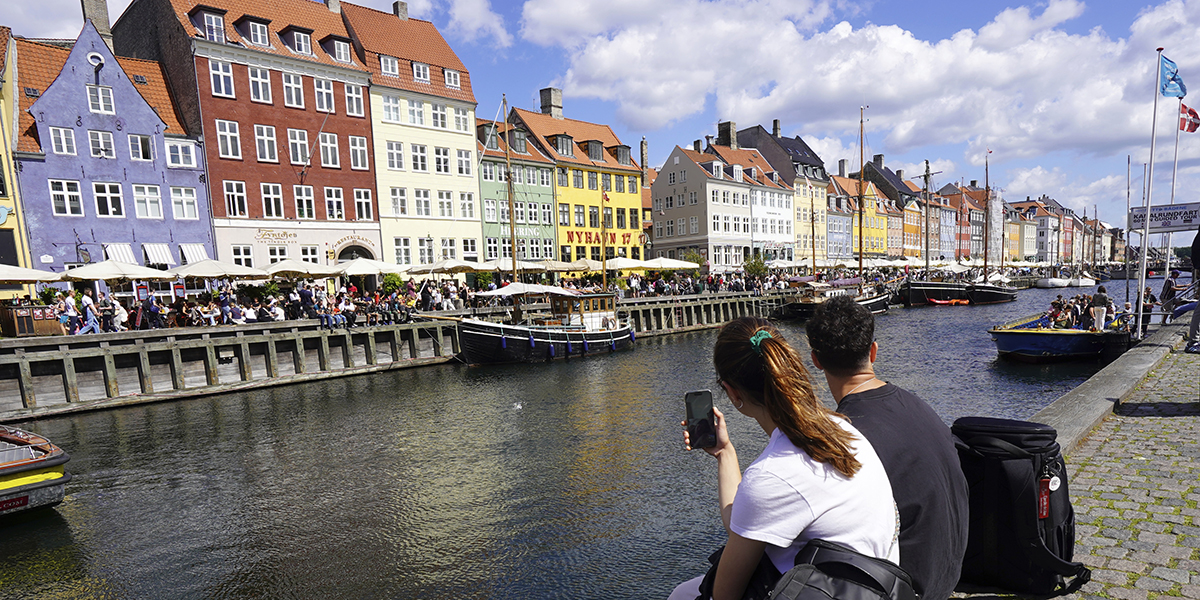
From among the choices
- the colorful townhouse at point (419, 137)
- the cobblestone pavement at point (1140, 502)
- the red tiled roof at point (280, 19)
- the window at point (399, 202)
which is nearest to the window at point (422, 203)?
the colorful townhouse at point (419, 137)

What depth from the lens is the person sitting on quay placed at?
7.89ft

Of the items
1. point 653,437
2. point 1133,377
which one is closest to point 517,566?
point 653,437

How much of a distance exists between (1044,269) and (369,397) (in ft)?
358

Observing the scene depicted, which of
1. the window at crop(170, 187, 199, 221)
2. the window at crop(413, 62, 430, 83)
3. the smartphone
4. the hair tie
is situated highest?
the window at crop(413, 62, 430, 83)

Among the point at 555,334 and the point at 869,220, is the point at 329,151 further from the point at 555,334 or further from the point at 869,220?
the point at 869,220

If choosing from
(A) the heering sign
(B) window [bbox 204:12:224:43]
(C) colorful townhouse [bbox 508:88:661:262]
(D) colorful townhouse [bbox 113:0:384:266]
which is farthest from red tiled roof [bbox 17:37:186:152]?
(A) the heering sign

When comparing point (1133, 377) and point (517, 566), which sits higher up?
point (1133, 377)

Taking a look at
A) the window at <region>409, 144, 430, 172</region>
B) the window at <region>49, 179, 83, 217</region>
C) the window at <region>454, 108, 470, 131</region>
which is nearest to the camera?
the window at <region>49, 179, 83, 217</region>

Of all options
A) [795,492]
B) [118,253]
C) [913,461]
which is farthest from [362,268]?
[795,492]

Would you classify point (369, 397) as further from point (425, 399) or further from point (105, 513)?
point (105, 513)

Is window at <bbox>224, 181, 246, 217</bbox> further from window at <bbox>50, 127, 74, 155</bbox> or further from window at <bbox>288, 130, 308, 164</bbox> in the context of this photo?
window at <bbox>50, 127, 74, 155</bbox>

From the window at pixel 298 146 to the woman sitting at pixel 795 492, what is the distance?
36571 mm

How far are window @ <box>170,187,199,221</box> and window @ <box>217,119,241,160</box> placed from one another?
2412 millimetres

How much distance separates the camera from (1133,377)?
1056 centimetres
